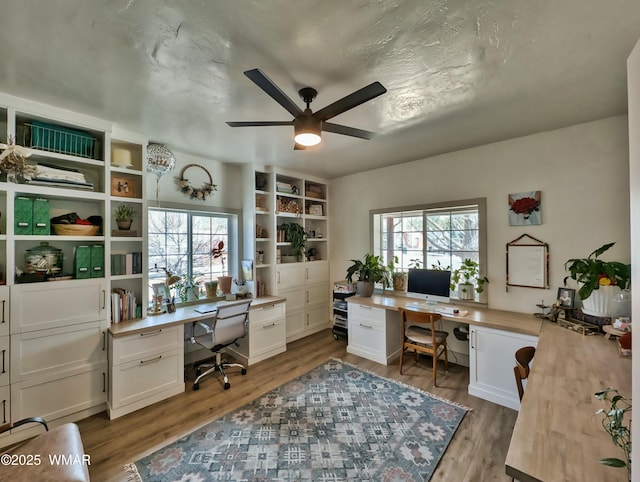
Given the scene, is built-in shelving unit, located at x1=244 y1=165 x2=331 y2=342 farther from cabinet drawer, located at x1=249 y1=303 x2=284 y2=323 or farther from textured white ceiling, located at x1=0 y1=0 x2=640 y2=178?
textured white ceiling, located at x1=0 y1=0 x2=640 y2=178

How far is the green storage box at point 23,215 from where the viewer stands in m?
2.12

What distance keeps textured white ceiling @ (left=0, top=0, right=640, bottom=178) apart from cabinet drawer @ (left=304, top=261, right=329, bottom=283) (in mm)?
2463

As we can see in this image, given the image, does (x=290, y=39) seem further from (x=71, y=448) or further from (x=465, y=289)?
(x=465, y=289)

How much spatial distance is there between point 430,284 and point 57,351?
3648 mm

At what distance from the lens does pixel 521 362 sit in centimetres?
181

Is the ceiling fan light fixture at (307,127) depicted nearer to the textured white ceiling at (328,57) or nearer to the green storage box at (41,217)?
the textured white ceiling at (328,57)

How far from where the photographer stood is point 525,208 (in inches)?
112

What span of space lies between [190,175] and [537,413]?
12.7 ft

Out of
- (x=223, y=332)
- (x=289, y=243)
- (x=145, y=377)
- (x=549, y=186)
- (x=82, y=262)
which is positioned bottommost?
(x=145, y=377)

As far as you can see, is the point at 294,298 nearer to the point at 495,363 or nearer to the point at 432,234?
the point at 432,234

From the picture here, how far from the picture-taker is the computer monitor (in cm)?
315

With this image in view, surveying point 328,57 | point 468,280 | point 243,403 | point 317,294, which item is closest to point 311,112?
point 328,57

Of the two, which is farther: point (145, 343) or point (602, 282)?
point (145, 343)

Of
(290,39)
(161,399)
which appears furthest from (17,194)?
(290,39)
